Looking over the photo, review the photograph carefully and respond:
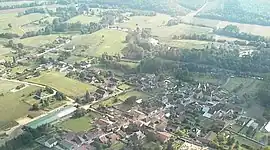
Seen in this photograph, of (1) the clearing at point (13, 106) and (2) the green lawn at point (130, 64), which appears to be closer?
(1) the clearing at point (13, 106)

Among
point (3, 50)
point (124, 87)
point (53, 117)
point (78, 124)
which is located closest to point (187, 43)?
point (124, 87)

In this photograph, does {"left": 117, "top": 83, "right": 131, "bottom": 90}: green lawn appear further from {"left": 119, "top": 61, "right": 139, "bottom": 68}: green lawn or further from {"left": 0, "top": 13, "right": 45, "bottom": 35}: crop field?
{"left": 0, "top": 13, "right": 45, "bottom": 35}: crop field

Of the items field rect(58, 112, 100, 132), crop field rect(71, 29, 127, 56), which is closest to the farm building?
field rect(58, 112, 100, 132)

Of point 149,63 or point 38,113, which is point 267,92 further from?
point 38,113

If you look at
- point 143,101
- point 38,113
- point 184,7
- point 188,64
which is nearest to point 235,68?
point 188,64

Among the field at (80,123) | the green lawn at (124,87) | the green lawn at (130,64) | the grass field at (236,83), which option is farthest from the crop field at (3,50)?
the grass field at (236,83)

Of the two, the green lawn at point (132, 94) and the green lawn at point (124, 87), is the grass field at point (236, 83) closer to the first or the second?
the green lawn at point (132, 94)

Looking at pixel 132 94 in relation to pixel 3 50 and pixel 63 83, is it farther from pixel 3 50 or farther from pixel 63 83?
pixel 3 50
